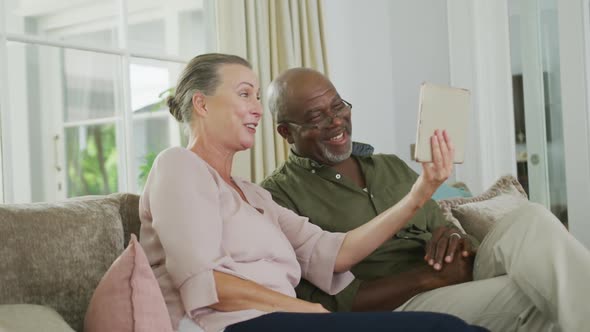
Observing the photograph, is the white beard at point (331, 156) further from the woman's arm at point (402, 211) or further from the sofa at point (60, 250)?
the sofa at point (60, 250)

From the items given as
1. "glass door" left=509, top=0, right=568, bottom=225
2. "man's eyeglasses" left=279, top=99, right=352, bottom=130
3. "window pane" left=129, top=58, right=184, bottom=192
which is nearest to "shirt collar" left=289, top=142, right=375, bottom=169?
"man's eyeglasses" left=279, top=99, right=352, bottom=130

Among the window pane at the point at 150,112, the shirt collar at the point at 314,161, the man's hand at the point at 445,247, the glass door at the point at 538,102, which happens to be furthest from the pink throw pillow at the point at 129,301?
the glass door at the point at 538,102

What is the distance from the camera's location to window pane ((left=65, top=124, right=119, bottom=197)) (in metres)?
2.51

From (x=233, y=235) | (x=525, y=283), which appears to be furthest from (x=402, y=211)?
(x=233, y=235)

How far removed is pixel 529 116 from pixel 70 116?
2674mm

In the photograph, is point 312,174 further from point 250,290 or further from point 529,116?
point 529,116

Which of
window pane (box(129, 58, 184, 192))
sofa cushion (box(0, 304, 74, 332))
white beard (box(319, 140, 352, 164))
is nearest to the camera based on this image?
sofa cushion (box(0, 304, 74, 332))

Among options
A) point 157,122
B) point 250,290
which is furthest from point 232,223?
point 157,122

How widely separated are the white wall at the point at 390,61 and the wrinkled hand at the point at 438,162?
2222 millimetres

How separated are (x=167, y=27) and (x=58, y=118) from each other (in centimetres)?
70

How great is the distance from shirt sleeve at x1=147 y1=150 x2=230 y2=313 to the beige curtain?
1.43 metres

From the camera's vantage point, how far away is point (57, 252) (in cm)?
152

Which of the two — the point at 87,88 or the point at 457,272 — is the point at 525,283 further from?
the point at 87,88

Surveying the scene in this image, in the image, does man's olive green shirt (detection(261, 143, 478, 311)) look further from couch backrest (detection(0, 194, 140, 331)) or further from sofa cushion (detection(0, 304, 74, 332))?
sofa cushion (detection(0, 304, 74, 332))
